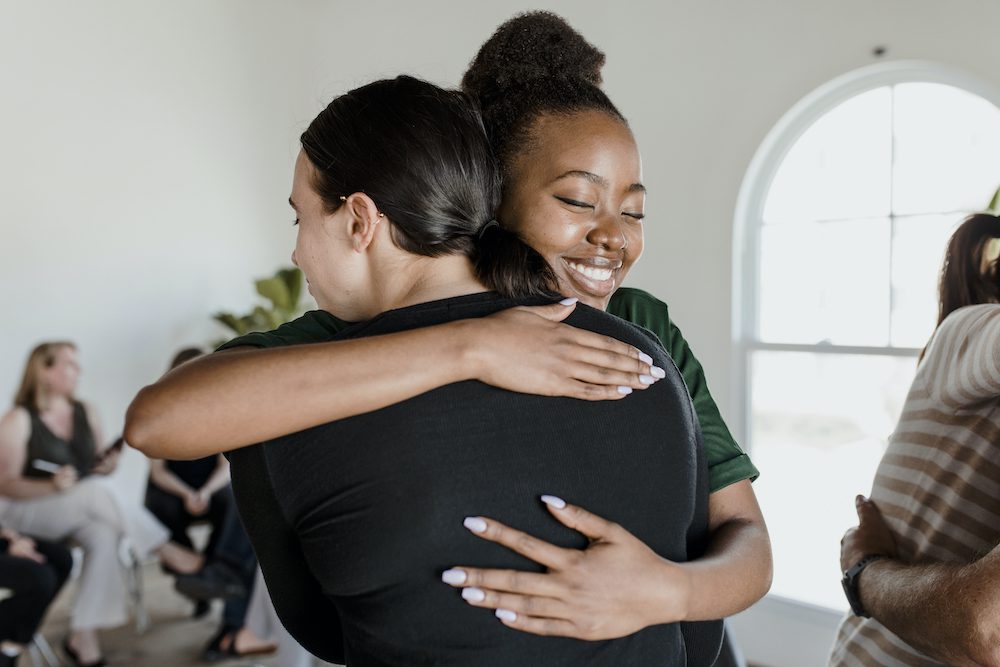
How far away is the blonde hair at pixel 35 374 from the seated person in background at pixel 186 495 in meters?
0.64

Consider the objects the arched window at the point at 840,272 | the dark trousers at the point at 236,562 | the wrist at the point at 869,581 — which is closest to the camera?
the wrist at the point at 869,581

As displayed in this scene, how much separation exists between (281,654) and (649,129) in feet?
10.4

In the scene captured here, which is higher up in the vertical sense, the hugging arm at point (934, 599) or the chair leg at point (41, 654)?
the hugging arm at point (934, 599)

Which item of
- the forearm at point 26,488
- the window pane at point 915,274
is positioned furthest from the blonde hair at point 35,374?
the window pane at point 915,274

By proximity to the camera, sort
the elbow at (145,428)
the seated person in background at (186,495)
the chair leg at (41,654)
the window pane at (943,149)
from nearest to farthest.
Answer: the elbow at (145,428) → the window pane at (943,149) → the chair leg at (41,654) → the seated person in background at (186,495)

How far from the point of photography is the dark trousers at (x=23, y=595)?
4.04 metres

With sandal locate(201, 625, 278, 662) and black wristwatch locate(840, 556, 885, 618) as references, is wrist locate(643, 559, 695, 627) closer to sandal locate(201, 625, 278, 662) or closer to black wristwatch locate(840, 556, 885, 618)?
black wristwatch locate(840, 556, 885, 618)

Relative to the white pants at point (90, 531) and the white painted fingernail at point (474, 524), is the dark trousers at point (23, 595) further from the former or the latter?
the white painted fingernail at point (474, 524)

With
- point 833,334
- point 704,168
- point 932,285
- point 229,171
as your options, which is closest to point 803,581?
point 833,334

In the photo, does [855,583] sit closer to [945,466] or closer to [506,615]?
[945,466]

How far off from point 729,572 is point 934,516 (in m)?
0.58

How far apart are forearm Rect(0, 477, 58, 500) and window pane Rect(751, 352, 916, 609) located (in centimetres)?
367

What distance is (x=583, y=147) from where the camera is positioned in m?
1.33

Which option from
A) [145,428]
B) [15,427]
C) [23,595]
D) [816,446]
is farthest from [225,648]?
[145,428]
